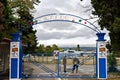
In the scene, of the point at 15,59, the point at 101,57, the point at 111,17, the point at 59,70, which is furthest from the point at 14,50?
the point at 59,70

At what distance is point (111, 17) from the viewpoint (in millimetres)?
25484

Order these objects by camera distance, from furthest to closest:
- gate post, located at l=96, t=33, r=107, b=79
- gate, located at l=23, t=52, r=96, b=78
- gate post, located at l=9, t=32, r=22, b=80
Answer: gate, located at l=23, t=52, r=96, b=78
gate post, located at l=96, t=33, r=107, b=79
gate post, located at l=9, t=32, r=22, b=80

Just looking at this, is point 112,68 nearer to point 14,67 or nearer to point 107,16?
point 107,16

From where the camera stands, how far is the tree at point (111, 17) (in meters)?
23.6

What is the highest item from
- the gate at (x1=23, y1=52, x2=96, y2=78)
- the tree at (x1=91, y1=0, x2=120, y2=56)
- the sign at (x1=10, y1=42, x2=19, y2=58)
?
the tree at (x1=91, y1=0, x2=120, y2=56)

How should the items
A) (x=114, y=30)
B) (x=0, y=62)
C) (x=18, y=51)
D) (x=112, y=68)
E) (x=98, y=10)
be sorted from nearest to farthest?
(x=18, y=51)
(x=114, y=30)
(x=98, y=10)
(x=0, y=62)
(x=112, y=68)

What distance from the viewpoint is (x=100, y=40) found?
883 inches

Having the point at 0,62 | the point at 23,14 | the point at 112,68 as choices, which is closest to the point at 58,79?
the point at 0,62

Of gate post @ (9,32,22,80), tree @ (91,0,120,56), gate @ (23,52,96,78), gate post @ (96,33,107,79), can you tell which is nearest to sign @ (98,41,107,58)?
gate post @ (96,33,107,79)

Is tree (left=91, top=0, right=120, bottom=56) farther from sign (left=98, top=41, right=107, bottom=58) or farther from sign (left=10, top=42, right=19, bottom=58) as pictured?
sign (left=10, top=42, right=19, bottom=58)

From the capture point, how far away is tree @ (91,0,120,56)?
23.6 metres

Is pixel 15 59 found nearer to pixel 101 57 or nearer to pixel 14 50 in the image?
pixel 14 50

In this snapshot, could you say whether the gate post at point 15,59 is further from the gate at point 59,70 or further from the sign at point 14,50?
the gate at point 59,70

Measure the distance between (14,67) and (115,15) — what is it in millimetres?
8304
